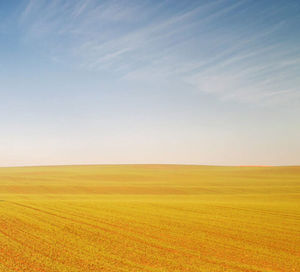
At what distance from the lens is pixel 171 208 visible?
21859 millimetres

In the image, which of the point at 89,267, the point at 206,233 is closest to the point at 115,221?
the point at 206,233

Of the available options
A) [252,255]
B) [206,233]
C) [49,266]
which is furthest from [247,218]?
[49,266]

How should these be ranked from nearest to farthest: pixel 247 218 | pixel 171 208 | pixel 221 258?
pixel 221 258 → pixel 247 218 → pixel 171 208

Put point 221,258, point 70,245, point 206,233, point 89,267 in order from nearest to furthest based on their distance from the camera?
point 89,267
point 221,258
point 70,245
point 206,233

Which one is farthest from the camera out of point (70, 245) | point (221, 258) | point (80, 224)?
point (80, 224)

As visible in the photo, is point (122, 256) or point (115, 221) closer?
point (122, 256)

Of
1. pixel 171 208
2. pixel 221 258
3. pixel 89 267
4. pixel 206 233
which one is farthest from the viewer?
pixel 171 208

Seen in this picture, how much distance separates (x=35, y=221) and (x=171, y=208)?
1050cm

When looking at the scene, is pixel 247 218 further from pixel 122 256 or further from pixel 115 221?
pixel 122 256

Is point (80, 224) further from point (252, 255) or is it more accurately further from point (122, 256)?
point (252, 255)

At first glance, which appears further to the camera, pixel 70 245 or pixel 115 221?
pixel 115 221

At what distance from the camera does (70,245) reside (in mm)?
11281

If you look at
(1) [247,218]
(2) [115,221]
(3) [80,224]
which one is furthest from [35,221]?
(1) [247,218]

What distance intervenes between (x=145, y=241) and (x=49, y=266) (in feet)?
14.7
